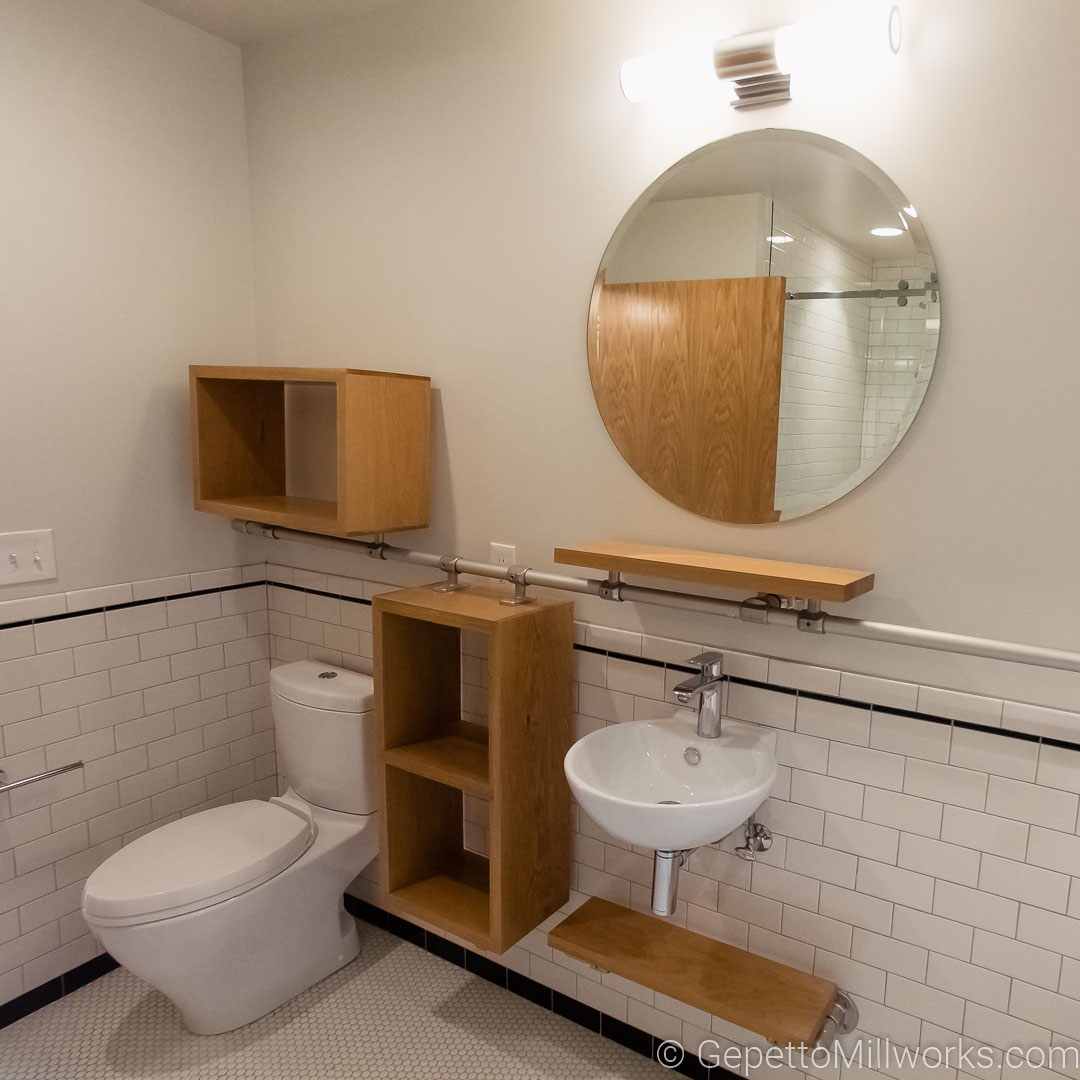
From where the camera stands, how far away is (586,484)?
196 centimetres

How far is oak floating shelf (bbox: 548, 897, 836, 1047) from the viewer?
5.32 ft

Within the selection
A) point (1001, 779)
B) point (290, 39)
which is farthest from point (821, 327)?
point (290, 39)

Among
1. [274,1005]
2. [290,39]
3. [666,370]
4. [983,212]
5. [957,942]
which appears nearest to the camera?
[983,212]

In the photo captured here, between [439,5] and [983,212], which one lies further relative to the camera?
[439,5]

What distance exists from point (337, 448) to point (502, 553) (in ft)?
1.58

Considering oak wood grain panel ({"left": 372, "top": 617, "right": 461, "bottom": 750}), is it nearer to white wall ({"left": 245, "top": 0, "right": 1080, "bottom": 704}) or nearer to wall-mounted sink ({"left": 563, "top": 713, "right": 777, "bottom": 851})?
white wall ({"left": 245, "top": 0, "right": 1080, "bottom": 704})

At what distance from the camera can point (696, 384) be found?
5.76ft

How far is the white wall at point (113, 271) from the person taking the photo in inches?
80.0

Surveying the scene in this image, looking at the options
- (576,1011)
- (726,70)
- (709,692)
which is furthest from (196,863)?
(726,70)

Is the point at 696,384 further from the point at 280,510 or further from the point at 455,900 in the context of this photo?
the point at 455,900

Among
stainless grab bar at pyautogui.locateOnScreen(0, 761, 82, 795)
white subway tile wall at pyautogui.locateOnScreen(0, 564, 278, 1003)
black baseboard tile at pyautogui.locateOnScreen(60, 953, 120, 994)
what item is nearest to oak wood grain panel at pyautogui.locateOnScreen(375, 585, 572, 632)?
white subway tile wall at pyautogui.locateOnScreen(0, 564, 278, 1003)

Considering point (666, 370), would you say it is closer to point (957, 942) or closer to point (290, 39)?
point (957, 942)

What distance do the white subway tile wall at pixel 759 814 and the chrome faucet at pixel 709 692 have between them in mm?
79

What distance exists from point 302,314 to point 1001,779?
2.05 m
